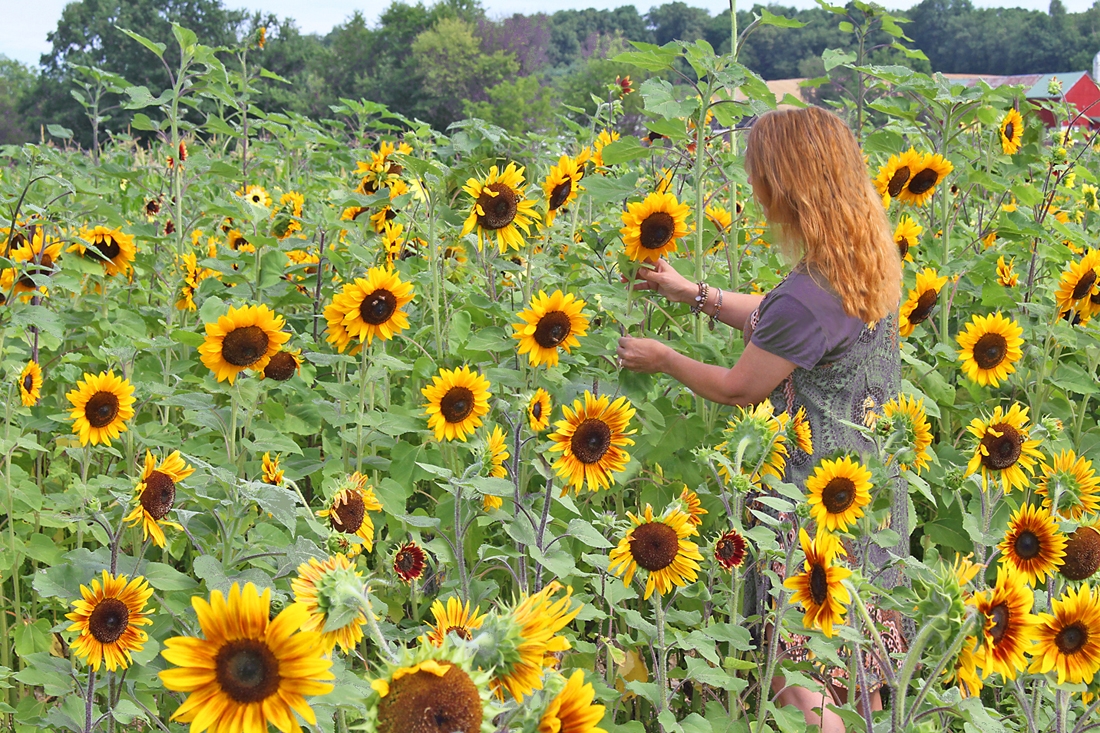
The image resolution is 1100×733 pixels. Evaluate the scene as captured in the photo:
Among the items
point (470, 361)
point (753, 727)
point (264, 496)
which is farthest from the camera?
point (470, 361)

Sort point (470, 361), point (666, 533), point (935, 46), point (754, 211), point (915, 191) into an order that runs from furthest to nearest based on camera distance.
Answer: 1. point (935, 46)
2. point (754, 211)
3. point (915, 191)
4. point (470, 361)
5. point (666, 533)

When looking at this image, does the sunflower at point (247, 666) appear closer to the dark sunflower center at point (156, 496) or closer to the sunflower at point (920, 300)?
the dark sunflower center at point (156, 496)

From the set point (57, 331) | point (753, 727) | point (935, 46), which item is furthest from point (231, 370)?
point (935, 46)

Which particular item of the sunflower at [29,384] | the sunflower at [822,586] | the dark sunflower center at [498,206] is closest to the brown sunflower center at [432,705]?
the sunflower at [822,586]

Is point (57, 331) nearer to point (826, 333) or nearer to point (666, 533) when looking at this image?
point (666, 533)

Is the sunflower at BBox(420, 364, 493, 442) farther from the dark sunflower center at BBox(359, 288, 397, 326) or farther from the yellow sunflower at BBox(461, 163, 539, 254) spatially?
the yellow sunflower at BBox(461, 163, 539, 254)

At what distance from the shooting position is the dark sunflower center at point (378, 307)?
→ 2.25 m

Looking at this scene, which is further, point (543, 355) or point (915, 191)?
point (915, 191)

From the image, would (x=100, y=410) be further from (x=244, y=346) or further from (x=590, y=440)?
(x=590, y=440)

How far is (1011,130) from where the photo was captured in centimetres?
353

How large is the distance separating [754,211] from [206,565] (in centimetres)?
257

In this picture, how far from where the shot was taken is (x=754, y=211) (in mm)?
3572

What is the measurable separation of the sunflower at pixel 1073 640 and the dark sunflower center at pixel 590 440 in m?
0.84

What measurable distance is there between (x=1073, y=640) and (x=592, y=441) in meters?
0.89
